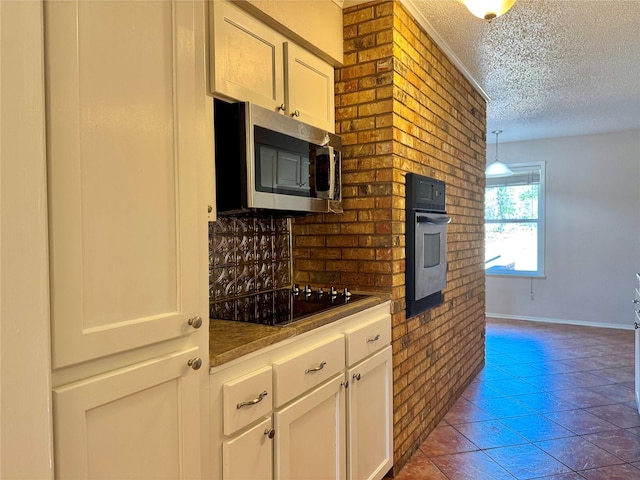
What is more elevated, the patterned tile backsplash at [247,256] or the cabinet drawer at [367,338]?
the patterned tile backsplash at [247,256]

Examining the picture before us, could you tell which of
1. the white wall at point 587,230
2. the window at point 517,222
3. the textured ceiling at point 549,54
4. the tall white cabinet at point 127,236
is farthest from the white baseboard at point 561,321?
the tall white cabinet at point 127,236

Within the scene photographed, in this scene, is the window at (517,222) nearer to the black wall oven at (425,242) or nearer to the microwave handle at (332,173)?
the black wall oven at (425,242)

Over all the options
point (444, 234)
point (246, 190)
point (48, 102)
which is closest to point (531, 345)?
point (444, 234)

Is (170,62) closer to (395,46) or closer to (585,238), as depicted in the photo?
(395,46)

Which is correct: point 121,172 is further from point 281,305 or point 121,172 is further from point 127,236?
point 281,305

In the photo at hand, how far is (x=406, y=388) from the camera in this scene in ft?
7.82

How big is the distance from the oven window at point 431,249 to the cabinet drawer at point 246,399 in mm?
1385

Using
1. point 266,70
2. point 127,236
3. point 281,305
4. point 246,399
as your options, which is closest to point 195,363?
point 246,399

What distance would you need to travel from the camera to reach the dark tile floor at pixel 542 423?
2350mm

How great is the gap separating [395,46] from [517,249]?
470 centimetres

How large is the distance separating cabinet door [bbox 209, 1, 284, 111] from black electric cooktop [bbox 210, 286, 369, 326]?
83 cm

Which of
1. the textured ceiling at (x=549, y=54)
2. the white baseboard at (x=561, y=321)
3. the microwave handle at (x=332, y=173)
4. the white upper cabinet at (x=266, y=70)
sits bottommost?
the white baseboard at (x=561, y=321)

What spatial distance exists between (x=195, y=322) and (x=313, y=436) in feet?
2.53

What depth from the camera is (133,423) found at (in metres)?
0.97
